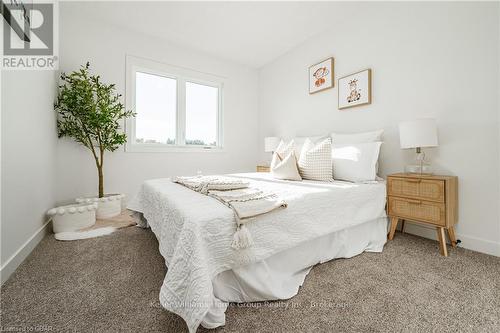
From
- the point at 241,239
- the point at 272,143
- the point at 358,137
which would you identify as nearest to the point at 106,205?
the point at 241,239

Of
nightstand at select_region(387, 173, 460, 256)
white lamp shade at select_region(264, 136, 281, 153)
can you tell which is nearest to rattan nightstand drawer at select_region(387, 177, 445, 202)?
nightstand at select_region(387, 173, 460, 256)

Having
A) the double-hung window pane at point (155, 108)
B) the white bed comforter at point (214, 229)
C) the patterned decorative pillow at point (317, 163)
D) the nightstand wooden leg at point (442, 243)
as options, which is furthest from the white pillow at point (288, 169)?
the double-hung window pane at point (155, 108)

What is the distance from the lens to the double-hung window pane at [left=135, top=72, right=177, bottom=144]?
11.1 ft

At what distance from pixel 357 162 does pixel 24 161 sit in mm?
2935

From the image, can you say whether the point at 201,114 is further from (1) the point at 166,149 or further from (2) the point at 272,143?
(2) the point at 272,143

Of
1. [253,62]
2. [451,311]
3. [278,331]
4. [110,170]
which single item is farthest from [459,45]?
[110,170]

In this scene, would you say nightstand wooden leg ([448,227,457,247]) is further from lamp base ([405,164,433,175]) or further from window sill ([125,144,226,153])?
window sill ([125,144,226,153])

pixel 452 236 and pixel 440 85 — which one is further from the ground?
pixel 440 85

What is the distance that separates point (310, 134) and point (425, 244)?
196 centimetres

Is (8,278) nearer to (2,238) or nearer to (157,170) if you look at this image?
(2,238)

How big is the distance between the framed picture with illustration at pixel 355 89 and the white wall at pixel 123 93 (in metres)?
2.01

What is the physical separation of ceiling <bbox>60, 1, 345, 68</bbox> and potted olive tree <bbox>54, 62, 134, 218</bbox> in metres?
0.87

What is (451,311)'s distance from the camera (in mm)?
1150

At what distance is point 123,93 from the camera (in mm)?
3186
